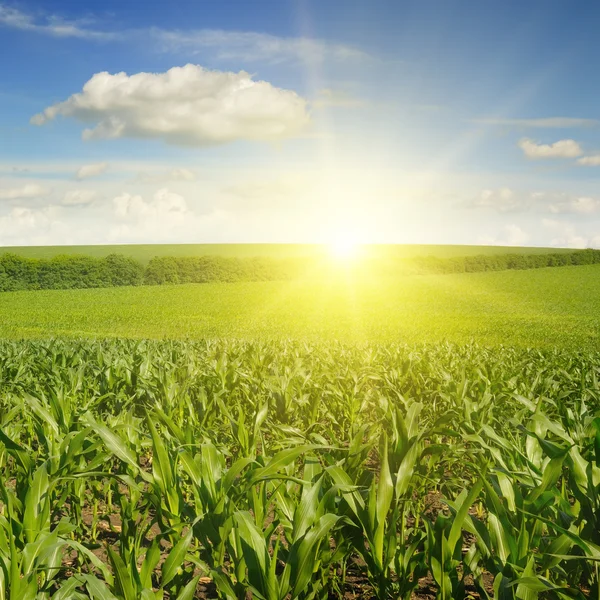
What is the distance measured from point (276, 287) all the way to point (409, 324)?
Result: 20836 mm

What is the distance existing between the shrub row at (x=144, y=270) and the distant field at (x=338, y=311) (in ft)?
A: 12.7

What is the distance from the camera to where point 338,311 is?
3247cm

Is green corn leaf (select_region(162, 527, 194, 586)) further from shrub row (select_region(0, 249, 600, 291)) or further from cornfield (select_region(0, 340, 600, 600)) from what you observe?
shrub row (select_region(0, 249, 600, 291))

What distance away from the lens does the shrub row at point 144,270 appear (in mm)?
48594

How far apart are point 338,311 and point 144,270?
26.1 m

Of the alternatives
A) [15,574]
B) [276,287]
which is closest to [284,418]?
[15,574]

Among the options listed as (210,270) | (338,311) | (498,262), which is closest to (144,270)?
(210,270)

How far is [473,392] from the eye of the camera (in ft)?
20.9

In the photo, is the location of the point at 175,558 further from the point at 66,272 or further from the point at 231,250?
the point at 231,250

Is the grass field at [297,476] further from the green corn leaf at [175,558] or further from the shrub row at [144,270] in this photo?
the shrub row at [144,270]

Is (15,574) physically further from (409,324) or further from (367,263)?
(367,263)

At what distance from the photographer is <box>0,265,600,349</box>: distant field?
24.4m

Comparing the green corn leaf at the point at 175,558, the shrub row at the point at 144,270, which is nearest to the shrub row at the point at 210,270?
the shrub row at the point at 144,270

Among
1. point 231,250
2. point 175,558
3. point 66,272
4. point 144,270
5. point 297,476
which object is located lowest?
point 297,476
